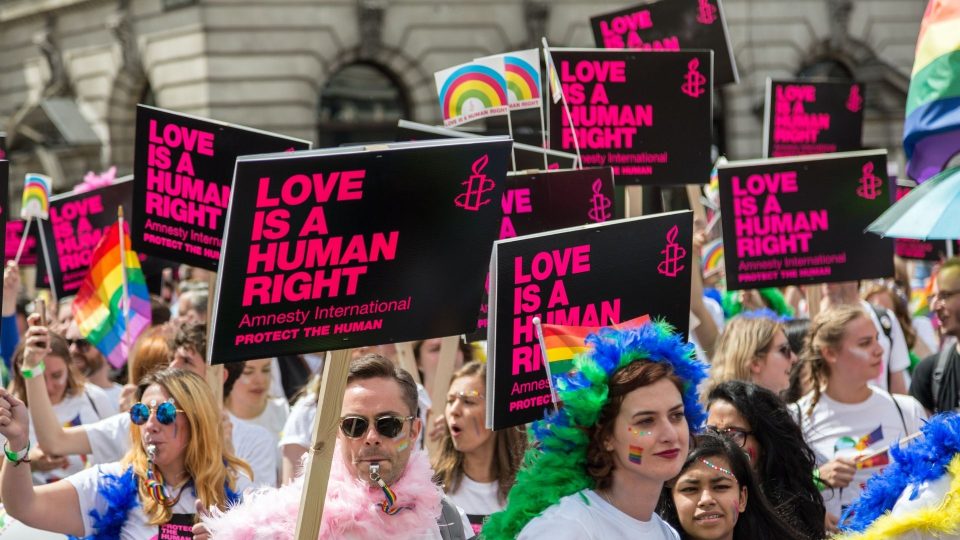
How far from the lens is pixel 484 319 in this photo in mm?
6562

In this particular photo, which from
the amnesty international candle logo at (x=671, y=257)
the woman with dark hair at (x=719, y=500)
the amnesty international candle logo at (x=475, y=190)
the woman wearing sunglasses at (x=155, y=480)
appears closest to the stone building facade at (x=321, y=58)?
the woman wearing sunglasses at (x=155, y=480)

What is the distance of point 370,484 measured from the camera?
4555mm

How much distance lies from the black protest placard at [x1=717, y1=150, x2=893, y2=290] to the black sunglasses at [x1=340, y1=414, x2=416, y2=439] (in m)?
3.96

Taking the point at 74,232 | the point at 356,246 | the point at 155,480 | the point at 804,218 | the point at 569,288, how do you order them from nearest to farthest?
the point at 356,246, the point at 569,288, the point at 155,480, the point at 804,218, the point at 74,232

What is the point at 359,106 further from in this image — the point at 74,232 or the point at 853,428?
the point at 853,428

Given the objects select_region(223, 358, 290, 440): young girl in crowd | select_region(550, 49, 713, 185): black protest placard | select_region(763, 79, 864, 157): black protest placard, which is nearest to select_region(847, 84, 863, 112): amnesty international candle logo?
select_region(763, 79, 864, 157): black protest placard

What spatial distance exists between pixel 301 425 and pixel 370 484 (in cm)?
226

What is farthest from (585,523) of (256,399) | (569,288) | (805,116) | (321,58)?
(321,58)

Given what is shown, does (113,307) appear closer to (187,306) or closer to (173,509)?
(187,306)

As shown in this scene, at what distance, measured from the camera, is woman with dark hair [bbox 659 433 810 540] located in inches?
191

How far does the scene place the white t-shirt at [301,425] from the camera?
22.0 ft

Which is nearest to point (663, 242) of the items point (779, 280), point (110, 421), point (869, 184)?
point (110, 421)

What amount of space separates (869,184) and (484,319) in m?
3.09

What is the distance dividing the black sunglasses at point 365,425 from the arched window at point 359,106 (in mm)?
22286
